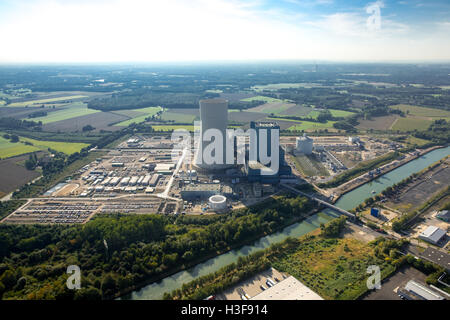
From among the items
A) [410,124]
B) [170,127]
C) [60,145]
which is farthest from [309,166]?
[60,145]

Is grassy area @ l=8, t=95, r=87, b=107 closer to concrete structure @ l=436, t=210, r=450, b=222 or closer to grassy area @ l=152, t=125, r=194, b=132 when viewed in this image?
grassy area @ l=152, t=125, r=194, b=132

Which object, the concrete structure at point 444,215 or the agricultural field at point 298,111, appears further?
the agricultural field at point 298,111

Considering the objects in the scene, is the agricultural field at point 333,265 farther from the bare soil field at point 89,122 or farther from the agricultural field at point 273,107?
the agricultural field at point 273,107

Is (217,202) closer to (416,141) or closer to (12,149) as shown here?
(12,149)

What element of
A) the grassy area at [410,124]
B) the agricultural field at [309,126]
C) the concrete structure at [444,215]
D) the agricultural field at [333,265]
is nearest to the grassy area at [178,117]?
the agricultural field at [309,126]

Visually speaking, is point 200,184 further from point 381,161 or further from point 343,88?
point 343,88
